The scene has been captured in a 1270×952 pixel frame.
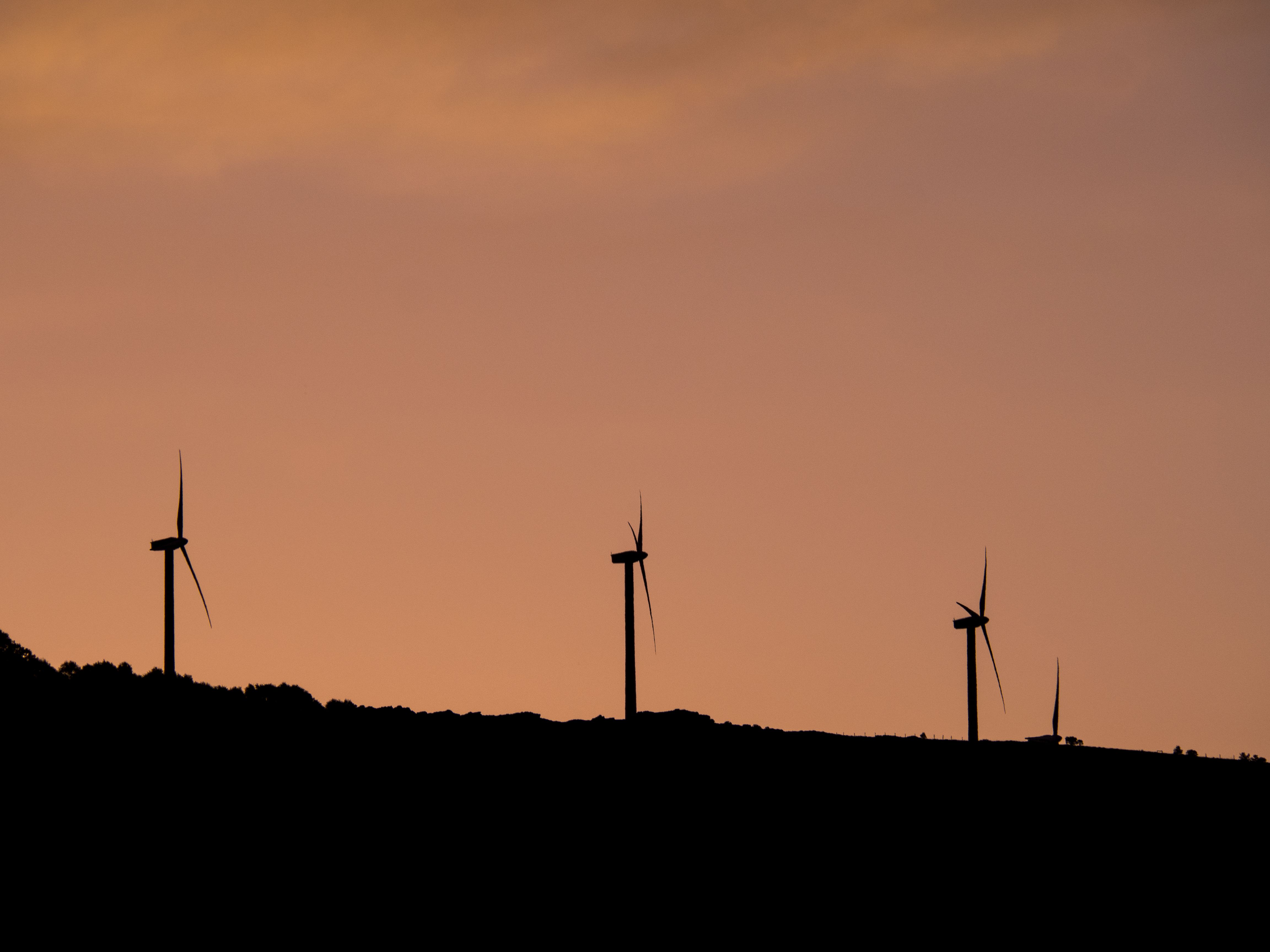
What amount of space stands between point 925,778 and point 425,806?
23.8m

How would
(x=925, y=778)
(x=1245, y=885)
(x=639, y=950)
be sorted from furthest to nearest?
1. (x=925, y=778)
2. (x=1245, y=885)
3. (x=639, y=950)

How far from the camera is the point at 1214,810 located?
242ft

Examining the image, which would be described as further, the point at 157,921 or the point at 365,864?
the point at 365,864

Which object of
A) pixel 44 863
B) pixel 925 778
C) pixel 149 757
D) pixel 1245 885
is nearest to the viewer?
pixel 44 863

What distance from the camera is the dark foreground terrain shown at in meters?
62.0

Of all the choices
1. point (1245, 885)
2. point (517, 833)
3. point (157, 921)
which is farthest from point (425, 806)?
point (1245, 885)

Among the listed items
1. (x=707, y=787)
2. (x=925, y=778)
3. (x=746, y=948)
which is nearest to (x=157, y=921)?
(x=746, y=948)

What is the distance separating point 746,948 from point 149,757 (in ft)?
95.7

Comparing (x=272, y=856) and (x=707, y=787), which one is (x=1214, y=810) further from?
(x=272, y=856)

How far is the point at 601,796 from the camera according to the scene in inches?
2736

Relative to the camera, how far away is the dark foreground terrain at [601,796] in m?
62.0

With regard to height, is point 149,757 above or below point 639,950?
above

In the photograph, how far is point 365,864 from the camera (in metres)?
59.3

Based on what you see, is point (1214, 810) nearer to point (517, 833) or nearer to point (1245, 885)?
point (1245, 885)
